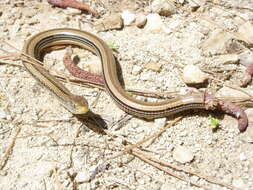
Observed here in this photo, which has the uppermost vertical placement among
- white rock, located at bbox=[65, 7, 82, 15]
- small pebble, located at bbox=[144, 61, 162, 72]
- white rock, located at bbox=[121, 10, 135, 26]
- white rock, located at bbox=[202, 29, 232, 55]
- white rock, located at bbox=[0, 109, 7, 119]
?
white rock, located at bbox=[65, 7, 82, 15]

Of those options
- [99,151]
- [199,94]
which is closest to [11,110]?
[99,151]

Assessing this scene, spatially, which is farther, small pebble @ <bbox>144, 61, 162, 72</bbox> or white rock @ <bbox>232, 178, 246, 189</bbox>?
small pebble @ <bbox>144, 61, 162, 72</bbox>

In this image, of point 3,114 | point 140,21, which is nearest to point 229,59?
point 140,21

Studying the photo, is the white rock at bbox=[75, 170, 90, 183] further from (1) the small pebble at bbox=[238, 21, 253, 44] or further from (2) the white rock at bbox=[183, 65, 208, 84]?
(1) the small pebble at bbox=[238, 21, 253, 44]

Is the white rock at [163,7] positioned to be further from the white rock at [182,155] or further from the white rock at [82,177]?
the white rock at [82,177]

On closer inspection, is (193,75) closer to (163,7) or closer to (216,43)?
(216,43)

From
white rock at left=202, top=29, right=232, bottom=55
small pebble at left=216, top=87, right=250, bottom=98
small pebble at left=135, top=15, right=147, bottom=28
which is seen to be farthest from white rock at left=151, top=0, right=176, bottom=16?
small pebble at left=216, top=87, right=250, bottom=98

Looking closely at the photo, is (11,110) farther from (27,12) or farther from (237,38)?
(237,38)
